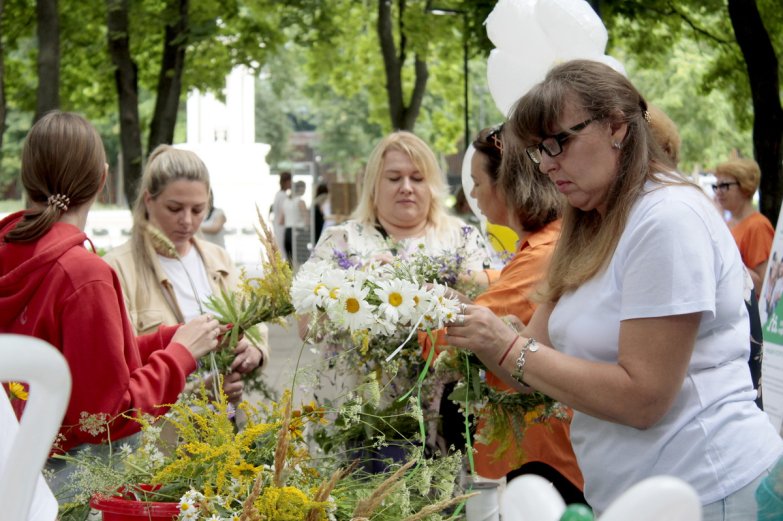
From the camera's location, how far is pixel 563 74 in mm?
2672

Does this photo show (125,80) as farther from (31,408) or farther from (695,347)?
(31,408)

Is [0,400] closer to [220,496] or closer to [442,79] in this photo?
[220,496]

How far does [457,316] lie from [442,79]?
24.6 m

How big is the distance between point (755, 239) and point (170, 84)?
335 inches

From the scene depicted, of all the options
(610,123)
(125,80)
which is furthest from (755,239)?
(125,80)

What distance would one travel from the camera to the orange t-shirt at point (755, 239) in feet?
26.6

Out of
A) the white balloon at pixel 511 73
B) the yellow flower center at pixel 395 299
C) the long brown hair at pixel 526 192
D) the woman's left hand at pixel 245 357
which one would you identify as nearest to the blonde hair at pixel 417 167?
the white balloon at pixel 511 73

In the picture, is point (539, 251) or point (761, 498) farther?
point (539, 251)

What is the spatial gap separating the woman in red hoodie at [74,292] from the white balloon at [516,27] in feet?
8.62

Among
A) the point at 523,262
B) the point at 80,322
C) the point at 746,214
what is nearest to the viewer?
the point at 80,322

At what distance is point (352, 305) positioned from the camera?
9.56ft

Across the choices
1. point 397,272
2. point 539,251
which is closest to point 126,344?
point 397,272

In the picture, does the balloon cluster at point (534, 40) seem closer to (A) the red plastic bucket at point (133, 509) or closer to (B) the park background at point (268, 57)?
(B) the park background at point (268, 57)

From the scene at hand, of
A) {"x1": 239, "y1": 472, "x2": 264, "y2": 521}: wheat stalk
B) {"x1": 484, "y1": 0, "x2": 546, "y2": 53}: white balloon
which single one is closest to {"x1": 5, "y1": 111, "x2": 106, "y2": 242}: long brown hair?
{"x1": 239, "y1": 472, "x2": 264, "y2": 521}: wheat stalk
